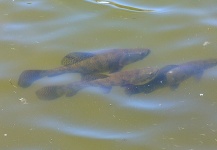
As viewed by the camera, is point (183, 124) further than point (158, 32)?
No

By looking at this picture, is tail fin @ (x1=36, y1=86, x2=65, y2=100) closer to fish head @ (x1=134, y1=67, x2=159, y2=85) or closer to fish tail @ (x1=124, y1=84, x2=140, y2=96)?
fish tail @ (x1=124, y1=84, x2=140, y2=96)

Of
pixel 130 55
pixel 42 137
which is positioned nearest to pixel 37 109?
pixel 42 137

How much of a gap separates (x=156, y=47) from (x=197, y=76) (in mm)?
834

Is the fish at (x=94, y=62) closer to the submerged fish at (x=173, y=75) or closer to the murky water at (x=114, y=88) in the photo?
the murky water at (x=114, y=88)

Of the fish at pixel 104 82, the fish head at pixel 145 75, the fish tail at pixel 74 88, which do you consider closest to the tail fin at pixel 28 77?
the fish at pixel 104 82

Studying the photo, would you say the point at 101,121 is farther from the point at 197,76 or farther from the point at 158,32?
the point at 158,32

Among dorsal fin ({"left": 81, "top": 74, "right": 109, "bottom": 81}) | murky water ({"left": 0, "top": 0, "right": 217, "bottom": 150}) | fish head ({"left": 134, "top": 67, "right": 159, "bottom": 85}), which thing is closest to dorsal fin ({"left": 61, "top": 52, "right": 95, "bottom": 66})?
murky water ({"left": 0, "top": 0, "right": 217, "bottom": 150})

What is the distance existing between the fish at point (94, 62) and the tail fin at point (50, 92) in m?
0.32

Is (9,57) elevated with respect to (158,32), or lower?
lower

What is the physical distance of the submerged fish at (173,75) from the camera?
5.46 m

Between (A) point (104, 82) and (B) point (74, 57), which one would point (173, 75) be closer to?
(A) point (104, 82)

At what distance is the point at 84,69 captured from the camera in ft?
19.5

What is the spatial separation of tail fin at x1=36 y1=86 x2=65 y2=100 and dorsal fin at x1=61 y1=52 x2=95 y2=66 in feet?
1.94

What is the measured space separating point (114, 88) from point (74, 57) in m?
0.89
